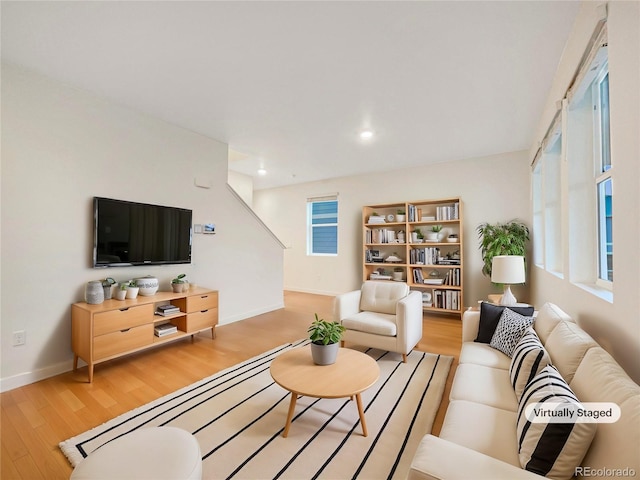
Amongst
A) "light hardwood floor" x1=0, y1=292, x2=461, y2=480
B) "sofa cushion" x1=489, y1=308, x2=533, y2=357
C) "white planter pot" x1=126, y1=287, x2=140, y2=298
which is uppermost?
"white planter pot" x1=126, y1=287, x2=140, y2=298

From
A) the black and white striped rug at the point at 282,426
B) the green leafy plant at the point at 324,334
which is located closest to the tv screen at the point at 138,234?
the black and white striped rug at the point at 282,426

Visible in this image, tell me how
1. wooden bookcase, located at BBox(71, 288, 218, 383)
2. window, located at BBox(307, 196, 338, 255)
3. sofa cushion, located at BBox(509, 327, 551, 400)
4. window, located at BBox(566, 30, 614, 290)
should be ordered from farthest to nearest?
window, located at BBox(307, 196, 338, 255)
wooden bookcase, located at BBox(71, 288, 218, 383)
window, located at BBox(566, 30, 614, 290)
sofa cushion, located at BBox(509, 327, 551, 400)

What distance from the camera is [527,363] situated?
4.77 ft

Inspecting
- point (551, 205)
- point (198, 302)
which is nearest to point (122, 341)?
point (198, 302)

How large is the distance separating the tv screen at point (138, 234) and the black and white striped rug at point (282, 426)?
5.06 feet

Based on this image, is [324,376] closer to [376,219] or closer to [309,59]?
[309,59]

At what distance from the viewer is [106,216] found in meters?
2.81

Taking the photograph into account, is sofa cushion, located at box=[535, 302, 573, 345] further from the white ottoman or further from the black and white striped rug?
the white ottoman

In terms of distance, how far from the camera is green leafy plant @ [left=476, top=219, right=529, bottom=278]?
3.85 metres

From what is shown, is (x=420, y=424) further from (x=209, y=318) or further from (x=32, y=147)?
(x=32, y=147)

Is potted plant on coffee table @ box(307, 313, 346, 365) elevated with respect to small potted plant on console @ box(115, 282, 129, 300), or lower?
lower

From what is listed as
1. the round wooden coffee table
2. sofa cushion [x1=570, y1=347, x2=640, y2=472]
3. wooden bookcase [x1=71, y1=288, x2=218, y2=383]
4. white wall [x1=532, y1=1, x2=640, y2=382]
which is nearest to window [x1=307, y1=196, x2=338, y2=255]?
wooden bookcase [x1=71, y1=288, x2=218, y2=383]

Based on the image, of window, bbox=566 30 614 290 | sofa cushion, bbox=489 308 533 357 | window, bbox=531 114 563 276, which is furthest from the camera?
window, bbox=531 114 563 276

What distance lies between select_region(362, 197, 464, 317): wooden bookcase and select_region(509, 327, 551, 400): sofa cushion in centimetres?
307
